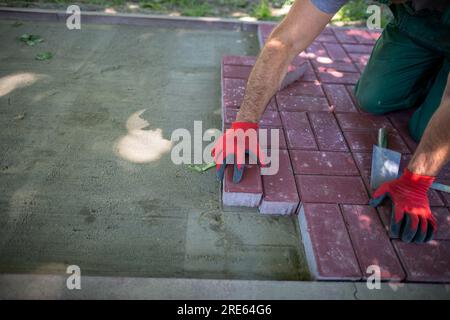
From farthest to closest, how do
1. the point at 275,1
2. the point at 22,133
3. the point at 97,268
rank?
the point at 275,1, the point at 22,133, the point at 97,268

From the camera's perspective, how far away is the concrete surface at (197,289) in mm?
1609

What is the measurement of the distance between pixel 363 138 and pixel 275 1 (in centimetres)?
336

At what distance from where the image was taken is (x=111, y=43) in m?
3.77

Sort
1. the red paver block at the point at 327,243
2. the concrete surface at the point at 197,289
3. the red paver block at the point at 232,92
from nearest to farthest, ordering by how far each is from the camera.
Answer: the concrete surface at the point at 197,289 < the red paver block at the point at 327,243 < the red paver block at the point at 232,92

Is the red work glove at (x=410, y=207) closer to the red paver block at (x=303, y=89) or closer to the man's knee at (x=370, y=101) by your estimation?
the man's knee at (x=370, y=101)

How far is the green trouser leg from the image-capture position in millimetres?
2648

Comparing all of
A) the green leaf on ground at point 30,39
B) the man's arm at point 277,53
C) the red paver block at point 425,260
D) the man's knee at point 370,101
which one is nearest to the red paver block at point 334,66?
the man's knee at point 370,101

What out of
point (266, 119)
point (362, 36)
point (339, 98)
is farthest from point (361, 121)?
point (362, 36)

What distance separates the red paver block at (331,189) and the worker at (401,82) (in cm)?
13

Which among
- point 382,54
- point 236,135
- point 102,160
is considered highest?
point 382,54

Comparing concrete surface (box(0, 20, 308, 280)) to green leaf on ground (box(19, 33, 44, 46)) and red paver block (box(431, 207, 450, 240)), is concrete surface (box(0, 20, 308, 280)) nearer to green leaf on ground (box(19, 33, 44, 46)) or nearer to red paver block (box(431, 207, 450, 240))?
green leaf on ground (box(19, 33, 44, 46))
